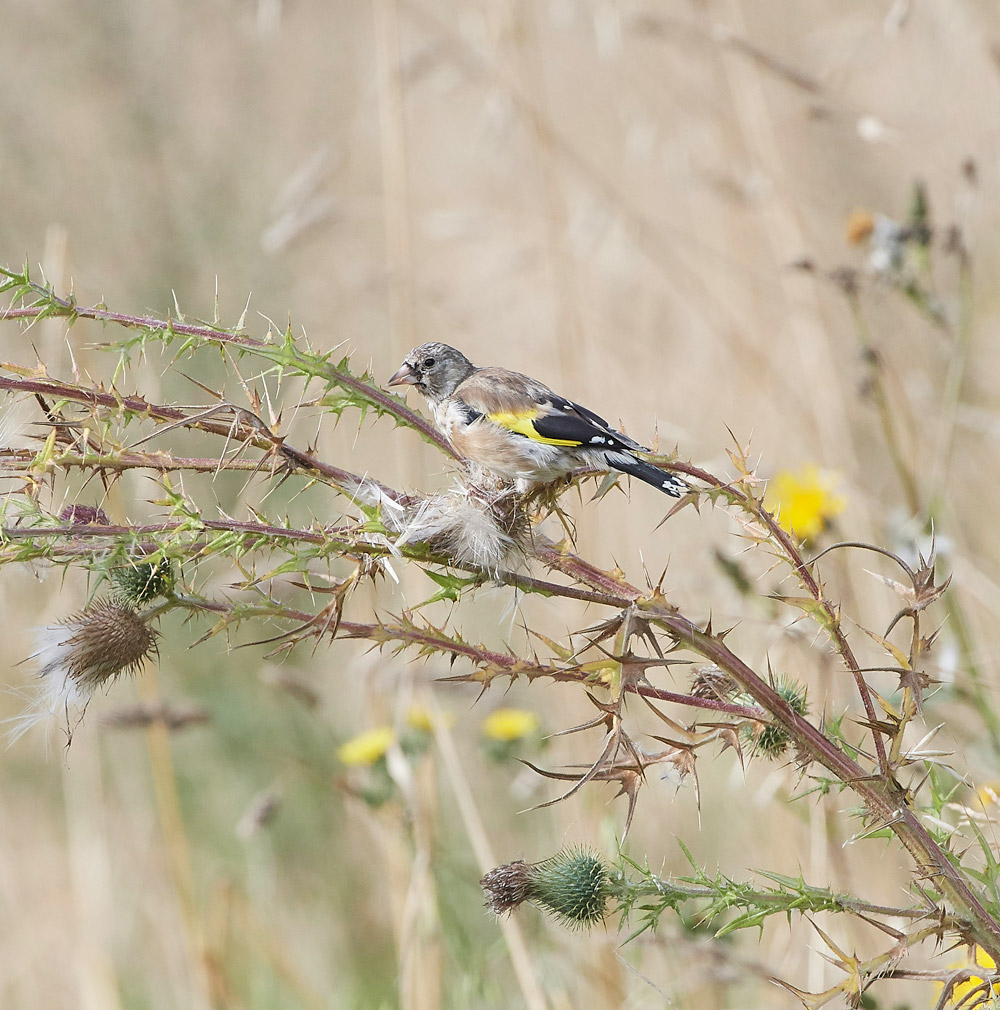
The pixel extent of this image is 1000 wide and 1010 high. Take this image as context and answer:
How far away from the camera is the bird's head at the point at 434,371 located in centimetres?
310

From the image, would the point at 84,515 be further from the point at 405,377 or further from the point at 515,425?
the point at 405,377

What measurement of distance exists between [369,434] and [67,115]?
228cm

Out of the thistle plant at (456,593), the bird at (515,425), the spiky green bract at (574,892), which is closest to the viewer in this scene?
the thistle plant at (456,593)

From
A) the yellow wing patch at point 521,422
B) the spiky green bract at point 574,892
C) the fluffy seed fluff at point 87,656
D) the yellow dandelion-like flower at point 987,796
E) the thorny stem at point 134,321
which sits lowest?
the yellow dandelion-like flower at point 987,796

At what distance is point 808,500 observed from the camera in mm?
3010

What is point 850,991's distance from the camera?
1265 mm

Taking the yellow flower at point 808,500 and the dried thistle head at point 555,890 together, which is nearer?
the dried thistle head at point 555,890

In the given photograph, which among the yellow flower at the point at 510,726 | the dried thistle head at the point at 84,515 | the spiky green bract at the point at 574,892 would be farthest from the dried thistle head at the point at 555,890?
the yellow flower at the point at 510,726

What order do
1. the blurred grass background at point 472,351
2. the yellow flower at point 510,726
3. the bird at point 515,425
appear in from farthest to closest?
the yellow flower at point 510,726 → the blurred grass background at point 472,351 → the bird at point 515,425

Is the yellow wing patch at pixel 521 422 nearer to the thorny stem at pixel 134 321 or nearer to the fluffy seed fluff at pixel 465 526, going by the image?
the fluffy seed fluff at pixel 465 526

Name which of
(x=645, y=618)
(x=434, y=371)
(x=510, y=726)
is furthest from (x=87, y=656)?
(x=510, y=726)

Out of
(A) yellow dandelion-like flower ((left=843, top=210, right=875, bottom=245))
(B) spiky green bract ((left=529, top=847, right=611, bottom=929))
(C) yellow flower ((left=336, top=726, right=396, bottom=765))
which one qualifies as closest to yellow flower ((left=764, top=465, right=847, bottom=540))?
(A) yellow dandelion-like flower ((left=843, top=210, right=875, bottom=245))

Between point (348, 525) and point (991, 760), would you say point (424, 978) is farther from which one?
point (348, 525)

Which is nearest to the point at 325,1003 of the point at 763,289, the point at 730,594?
the point at 730,594
